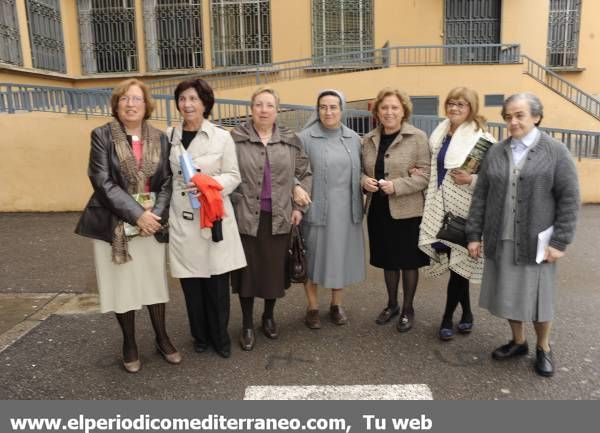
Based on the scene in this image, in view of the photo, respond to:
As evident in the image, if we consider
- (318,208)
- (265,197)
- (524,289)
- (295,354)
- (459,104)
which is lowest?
(295,354)

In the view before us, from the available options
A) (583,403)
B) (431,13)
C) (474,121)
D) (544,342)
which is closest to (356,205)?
(474,121)

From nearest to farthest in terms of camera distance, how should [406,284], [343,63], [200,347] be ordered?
[200,347], [406,284], [343,63]

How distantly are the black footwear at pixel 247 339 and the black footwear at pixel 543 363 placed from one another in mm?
1934

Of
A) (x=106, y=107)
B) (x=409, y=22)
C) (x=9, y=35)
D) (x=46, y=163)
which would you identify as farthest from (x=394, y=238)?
(x=409, y=22)

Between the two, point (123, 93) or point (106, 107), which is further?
point (106, 107)

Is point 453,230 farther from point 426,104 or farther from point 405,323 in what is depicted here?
point 426,104

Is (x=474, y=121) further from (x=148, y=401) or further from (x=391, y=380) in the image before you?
(x=148, y=401)

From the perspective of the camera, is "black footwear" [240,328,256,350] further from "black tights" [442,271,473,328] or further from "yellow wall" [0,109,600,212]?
"yellow wall" [0,109,600,212]

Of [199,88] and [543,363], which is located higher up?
[199,88]

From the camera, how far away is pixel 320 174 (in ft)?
12.5

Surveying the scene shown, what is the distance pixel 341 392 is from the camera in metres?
3.06

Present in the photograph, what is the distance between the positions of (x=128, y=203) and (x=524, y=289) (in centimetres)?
251

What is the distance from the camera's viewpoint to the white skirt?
3201 mm

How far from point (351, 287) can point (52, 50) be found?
11647mm
